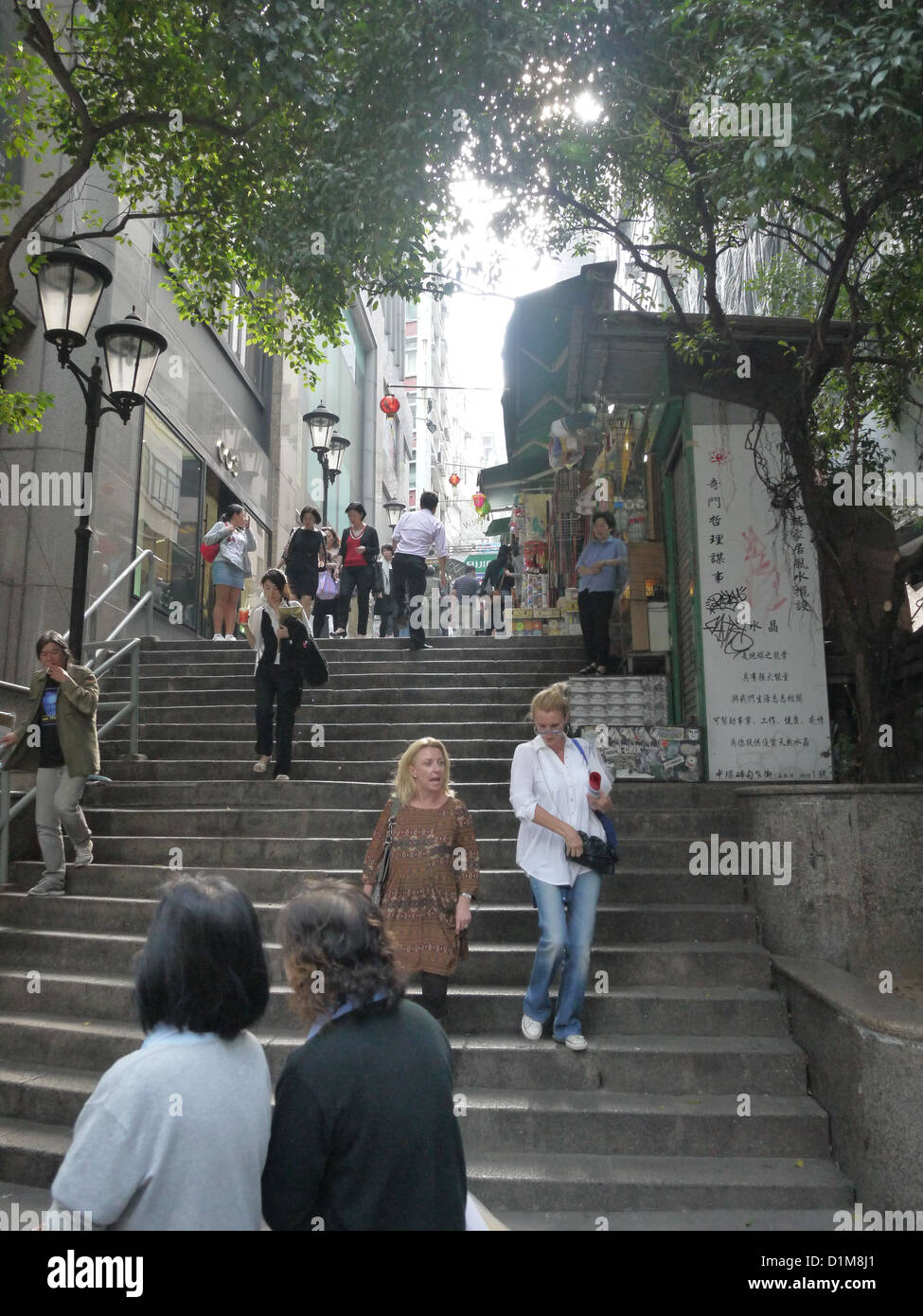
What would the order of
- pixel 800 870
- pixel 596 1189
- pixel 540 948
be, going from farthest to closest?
pixel 800 870 → pixel 540 948 → pixel 596 1189

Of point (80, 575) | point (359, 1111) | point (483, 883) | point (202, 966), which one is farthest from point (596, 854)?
point (80, 575)

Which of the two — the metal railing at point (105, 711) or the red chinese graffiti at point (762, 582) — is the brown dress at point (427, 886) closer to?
the metal railing at point (105, 711)

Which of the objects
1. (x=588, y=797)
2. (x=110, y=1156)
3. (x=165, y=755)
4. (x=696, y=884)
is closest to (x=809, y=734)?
(x=696, y=884)

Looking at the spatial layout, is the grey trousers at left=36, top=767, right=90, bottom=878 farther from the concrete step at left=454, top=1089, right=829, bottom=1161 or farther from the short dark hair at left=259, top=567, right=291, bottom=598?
the concrete step at left=454, top=1089, right=829, bottom=1161

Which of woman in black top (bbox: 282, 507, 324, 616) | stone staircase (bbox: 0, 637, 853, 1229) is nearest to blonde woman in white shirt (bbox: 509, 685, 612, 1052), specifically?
stone staircase (bbox: 0, 637, 853, 1229)

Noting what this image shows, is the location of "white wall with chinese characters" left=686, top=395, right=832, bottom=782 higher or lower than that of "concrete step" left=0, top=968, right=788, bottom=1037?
higher

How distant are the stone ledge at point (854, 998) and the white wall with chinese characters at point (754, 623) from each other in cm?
254

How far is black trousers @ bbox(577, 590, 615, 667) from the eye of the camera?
10484 mm

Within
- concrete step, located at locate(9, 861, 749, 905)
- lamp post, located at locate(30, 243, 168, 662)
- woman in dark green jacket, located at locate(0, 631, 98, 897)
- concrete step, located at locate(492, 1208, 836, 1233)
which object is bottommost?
concrete step, located at locate(492, 1208, 836, 1233)

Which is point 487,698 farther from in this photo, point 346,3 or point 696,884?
point 346,3

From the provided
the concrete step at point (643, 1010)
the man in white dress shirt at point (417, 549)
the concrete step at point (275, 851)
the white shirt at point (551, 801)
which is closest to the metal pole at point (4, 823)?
the concrete step at point (275, 851)

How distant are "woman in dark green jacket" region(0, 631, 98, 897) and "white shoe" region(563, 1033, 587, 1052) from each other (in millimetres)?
3804

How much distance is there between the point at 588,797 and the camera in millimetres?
5504

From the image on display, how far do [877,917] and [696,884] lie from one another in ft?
4.03
